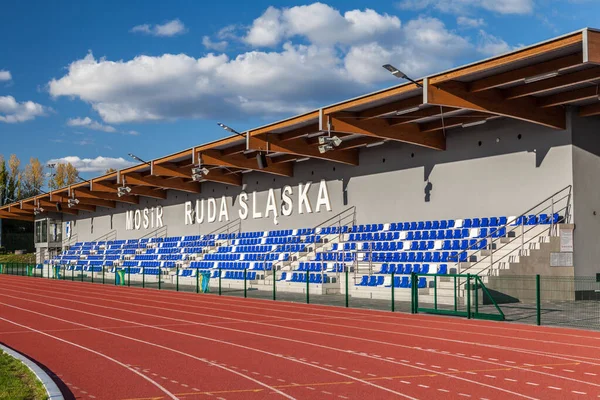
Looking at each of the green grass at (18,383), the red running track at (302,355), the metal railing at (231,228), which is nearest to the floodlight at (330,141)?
the red running track at (302,355)

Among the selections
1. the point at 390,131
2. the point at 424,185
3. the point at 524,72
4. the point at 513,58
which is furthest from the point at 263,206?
the point at 513,58

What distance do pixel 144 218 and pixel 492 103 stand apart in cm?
3544

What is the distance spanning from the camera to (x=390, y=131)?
2556cm

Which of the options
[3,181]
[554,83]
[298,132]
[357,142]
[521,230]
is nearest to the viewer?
[554,83]

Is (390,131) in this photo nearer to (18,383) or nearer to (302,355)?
(302,355)

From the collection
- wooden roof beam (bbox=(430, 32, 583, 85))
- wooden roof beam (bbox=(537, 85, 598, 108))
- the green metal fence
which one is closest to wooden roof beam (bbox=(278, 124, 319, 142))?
the green metal fence

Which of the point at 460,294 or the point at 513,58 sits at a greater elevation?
the point at 513,58

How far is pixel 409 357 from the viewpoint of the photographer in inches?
434

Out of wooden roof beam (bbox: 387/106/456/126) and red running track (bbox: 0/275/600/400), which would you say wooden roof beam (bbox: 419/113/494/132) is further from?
red running track (bbox: 0/275/600/400)

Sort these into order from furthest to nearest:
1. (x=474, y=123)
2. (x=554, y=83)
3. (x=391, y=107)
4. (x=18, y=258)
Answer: (x=18, y=258) < (x=474, y=123) < (x=391, y=107) < (x=554, y=83)

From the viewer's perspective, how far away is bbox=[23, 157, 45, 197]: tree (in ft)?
367

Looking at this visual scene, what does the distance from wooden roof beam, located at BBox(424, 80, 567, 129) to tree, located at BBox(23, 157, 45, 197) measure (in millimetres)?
100696

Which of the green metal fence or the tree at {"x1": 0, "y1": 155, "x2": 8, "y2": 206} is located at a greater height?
the tree at {"x1": 0, "y1": 155, "x2": 8, "y2": 206}

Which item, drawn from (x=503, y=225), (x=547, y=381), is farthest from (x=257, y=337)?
(x=503, y=225)
